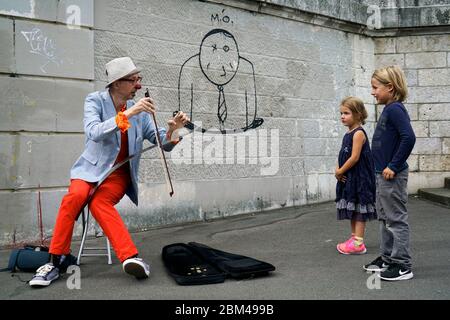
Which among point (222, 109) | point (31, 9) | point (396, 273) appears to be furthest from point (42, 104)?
point (396, 273)

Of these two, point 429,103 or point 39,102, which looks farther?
point 429,103

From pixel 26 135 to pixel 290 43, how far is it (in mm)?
4272

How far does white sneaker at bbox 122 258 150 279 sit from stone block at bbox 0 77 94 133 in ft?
7.73

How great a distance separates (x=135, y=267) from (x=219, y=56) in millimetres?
3908

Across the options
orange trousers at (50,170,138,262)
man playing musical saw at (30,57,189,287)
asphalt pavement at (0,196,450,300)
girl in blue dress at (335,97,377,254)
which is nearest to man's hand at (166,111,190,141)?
man playing musical saw at (30,57,189,287)

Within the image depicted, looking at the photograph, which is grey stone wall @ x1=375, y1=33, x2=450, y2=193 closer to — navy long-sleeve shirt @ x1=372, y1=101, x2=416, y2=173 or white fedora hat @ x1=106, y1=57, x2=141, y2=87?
navy long-sleeve shirt @ x1=372, y1=101, x2=416, y2=173

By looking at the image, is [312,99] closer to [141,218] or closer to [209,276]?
[141,218]

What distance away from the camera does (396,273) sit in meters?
3.62

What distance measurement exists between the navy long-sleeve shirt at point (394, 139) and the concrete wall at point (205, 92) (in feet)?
10.3

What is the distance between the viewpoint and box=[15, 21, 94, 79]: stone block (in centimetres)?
513

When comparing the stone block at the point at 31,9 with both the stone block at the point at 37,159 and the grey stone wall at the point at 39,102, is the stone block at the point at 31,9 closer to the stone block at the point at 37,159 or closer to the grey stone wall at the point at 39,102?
the grey stone wall at the point at 39,102

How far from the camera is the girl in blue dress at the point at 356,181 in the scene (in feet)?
15.0

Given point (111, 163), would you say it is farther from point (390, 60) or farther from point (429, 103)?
point (429, 103)

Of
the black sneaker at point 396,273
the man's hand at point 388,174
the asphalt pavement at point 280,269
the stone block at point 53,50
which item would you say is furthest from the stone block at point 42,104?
the black sneaker at point 396,273
